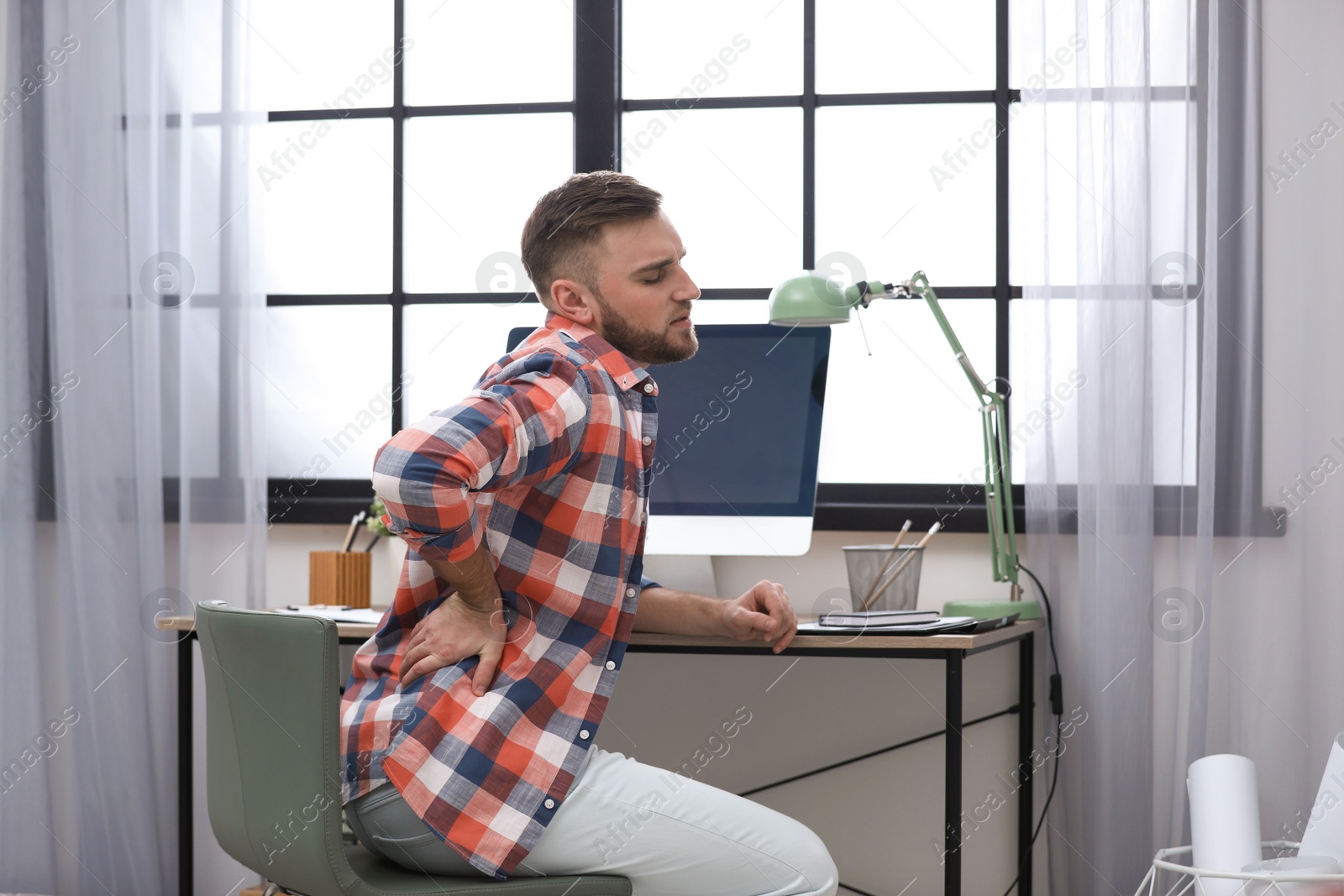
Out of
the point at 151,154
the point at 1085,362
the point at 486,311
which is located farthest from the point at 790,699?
the point at 151,154

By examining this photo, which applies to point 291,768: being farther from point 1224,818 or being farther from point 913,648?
point 1224,818

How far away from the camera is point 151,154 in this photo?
235cm

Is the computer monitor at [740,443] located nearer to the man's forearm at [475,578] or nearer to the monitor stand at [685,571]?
the monitor stand at [685,571]

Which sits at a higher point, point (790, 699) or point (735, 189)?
point (735, 189)

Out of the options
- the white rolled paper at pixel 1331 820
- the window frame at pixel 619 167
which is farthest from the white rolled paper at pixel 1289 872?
the window frame at pixel 619 167

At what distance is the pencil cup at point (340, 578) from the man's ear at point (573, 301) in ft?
3.21

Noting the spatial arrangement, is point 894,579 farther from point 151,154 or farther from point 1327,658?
point 151,154

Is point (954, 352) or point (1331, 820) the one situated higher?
point (954, 352)

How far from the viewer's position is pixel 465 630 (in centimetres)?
128

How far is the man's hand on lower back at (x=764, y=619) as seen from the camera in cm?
149

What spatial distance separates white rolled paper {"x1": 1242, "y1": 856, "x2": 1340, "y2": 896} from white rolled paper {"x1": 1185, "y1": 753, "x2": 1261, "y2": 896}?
0.03 m

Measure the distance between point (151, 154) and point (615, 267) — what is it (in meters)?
1.41

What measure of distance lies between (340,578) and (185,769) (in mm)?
434

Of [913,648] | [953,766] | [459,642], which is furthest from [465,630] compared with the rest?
[953,766]
